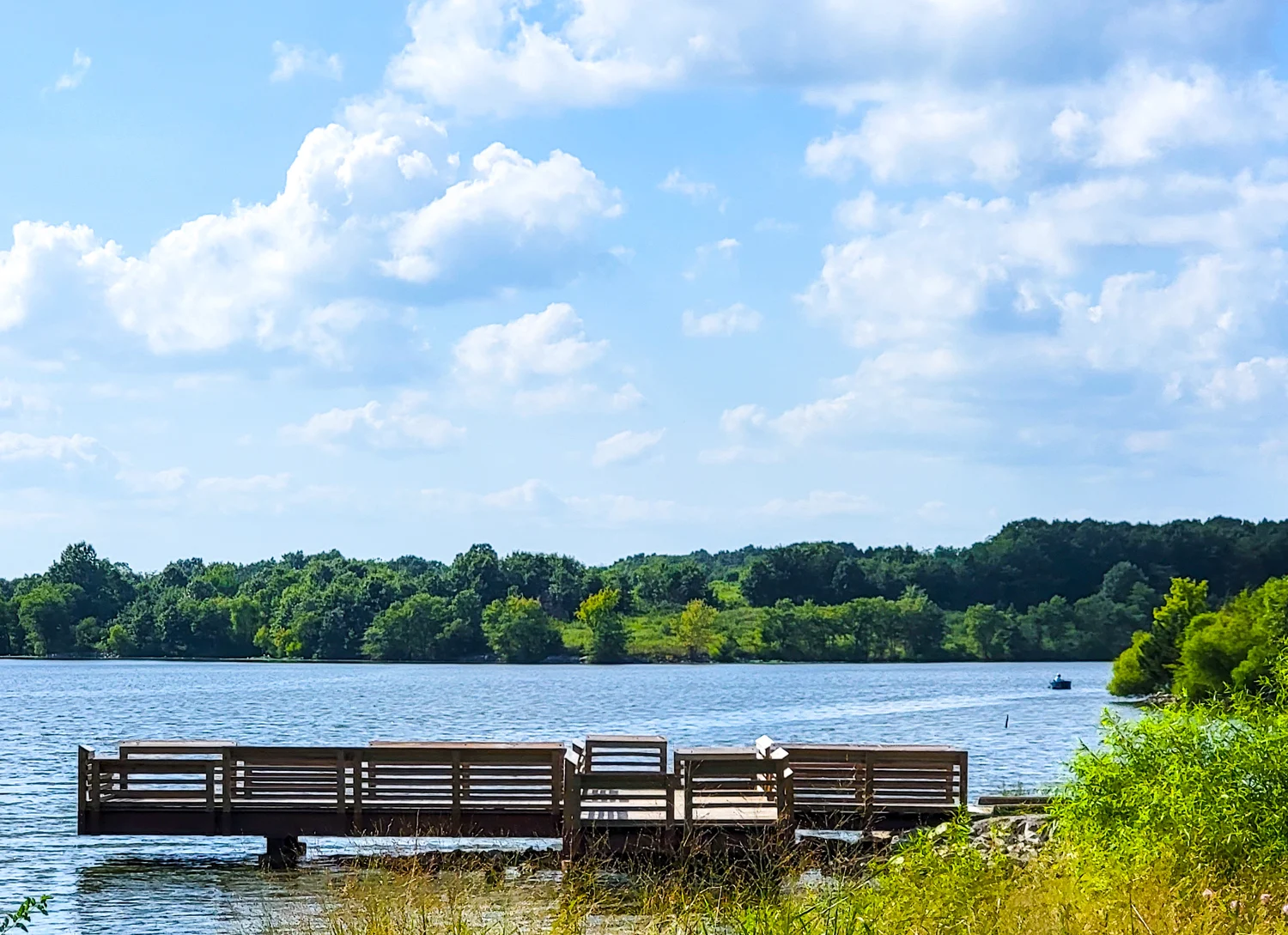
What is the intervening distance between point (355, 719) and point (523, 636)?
104 m

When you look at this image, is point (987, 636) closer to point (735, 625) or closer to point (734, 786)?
point (735, 625)

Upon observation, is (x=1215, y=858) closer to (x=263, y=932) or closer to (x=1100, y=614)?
(x=263, y=932)

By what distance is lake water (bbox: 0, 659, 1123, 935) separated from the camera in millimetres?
25359

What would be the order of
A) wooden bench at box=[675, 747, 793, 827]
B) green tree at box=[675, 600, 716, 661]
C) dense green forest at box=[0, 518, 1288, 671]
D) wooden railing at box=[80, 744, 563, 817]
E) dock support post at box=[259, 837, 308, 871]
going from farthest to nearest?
green tree at box=[675, 600, 716, 661] < dense green forest at box=[0, 518, 1288, 671] < dock support post at box=[259, 837, 308, 871] < wooden railing at box=[80, 744, 563, 817] < wooden bench at box=[675, 747, 793, 827]

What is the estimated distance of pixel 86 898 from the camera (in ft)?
80.7

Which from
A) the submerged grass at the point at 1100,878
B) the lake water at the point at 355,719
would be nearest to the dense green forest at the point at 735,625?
the lake water at the point at 355,719

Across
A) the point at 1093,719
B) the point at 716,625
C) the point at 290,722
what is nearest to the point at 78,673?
the point at 716,625

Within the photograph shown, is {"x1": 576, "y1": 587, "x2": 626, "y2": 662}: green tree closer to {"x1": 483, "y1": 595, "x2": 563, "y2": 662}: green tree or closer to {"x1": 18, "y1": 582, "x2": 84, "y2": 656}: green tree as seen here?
{"x1": 483, "y1": 595, "x2": 563, "y2": 662}: green tree

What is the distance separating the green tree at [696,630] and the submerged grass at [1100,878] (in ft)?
536

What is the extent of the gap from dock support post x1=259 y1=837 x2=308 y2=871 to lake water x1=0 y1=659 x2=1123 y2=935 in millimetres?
322

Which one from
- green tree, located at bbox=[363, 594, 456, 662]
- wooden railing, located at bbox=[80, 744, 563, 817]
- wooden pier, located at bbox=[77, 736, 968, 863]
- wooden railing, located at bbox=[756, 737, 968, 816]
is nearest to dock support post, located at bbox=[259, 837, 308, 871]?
wooden pier, located at bbox=[77, 736, 968, 863]

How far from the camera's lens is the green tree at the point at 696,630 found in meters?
182

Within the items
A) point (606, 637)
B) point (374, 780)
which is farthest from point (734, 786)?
point (606, 637)

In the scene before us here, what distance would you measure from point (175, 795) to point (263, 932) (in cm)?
1136
